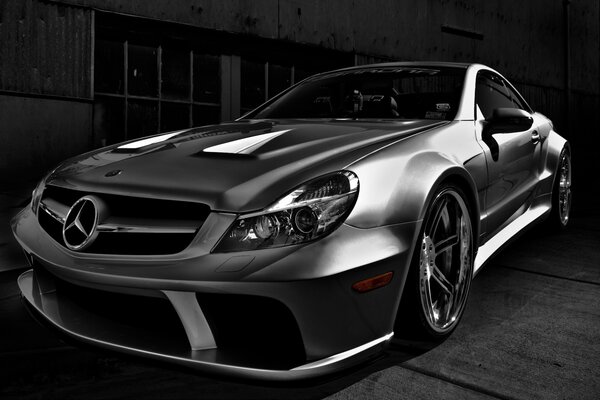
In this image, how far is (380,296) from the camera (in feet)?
6.95

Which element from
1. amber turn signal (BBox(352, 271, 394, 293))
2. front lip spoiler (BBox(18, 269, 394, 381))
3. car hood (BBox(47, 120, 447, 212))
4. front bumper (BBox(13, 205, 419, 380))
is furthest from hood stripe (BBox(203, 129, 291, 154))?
front lip spoiler (BBox(18, 269, 394, 381))

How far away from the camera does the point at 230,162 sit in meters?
2.30

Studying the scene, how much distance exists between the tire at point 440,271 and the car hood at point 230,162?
0.35m

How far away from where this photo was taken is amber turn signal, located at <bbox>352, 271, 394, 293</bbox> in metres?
2.02

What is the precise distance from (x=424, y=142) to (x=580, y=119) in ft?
45.7

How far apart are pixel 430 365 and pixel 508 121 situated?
1.34 m

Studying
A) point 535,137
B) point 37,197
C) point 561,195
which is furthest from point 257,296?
point 561,195

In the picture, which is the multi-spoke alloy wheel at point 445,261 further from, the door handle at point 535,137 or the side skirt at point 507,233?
the door handle at point 535,137

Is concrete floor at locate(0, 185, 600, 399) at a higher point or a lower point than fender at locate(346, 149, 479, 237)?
lower

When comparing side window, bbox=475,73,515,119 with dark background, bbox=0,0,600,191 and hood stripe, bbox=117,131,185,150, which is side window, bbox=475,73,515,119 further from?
dark background, bbox=0,0,600,191

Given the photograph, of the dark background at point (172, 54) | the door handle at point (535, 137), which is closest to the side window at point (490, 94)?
the door handle at point (535, 137)

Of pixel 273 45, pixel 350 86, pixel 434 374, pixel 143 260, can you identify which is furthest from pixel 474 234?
pixel 273 45

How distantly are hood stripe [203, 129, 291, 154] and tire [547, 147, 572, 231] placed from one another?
2582mm

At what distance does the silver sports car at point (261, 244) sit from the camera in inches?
75.7
